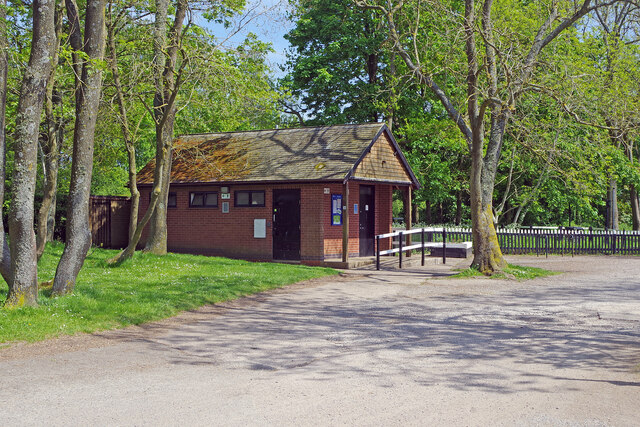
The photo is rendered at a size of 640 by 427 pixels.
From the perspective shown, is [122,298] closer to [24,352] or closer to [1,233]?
[1,233]

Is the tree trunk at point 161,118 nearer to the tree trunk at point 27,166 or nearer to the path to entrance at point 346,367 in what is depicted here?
the tree trunk at point 27,166

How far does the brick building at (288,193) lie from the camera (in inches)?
861

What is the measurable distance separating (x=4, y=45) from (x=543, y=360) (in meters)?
9.67

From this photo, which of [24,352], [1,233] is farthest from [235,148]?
[24,352]

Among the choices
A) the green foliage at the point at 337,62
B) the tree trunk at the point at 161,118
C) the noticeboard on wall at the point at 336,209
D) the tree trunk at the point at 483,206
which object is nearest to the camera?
the tree trunk at the point at 483,206

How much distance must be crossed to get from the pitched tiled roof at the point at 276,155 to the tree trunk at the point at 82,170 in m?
9.08

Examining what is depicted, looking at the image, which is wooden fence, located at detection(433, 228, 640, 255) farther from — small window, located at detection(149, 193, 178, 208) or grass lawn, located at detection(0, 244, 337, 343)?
small window, located at detection(149, 193, 178, 208)

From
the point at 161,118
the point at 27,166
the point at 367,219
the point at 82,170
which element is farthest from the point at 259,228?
the point at 27,166

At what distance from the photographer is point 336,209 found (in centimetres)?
2242

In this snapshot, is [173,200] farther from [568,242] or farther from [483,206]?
[568,242]

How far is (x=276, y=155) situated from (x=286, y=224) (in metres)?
2.82

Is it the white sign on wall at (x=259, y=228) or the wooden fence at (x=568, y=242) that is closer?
the white sign on wall at (x=259, y=228)

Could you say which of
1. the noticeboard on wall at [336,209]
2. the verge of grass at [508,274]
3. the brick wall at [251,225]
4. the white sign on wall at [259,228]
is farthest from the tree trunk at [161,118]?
the verge of grass at [508,274]

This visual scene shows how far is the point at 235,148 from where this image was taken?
25.3 metres
